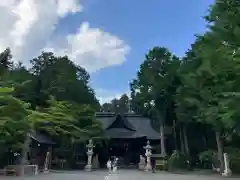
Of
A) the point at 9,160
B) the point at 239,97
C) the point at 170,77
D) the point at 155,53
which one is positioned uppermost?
the point at 155,53

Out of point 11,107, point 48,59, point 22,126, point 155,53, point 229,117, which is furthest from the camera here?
point 48,59

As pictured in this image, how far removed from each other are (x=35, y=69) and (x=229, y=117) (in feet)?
110

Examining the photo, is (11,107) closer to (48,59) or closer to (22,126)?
(22,126)

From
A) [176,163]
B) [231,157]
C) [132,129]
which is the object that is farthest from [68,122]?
[231,157]

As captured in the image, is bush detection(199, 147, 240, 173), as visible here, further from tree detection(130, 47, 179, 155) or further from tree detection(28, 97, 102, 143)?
tree detection(28, 97, 102, 143)

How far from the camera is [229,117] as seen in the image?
60.7 ft

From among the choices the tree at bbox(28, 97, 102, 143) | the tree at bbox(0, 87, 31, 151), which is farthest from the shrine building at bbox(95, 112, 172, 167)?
the tree at bbox(0, 87, 31, 151)

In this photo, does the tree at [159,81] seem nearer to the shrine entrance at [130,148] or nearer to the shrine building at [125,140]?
the shrine building at [125,140]

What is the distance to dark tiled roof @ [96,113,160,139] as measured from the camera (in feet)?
151

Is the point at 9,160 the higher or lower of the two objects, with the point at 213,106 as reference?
lower

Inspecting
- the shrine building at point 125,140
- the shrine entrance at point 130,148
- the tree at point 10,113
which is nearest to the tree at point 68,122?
the shrine building at point 125,140

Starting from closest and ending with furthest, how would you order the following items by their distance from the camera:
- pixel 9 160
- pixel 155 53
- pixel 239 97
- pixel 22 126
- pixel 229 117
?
pixel 239 97 < pixel 229 117 < pixel 22 126 < pixel 9 160 < pixel 155 53

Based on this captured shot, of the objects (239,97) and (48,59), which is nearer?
(239,97)

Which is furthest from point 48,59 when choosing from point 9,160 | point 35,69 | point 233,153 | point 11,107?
point 11,107
